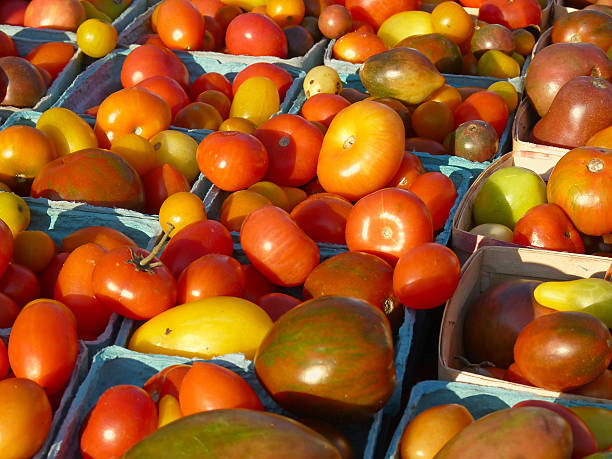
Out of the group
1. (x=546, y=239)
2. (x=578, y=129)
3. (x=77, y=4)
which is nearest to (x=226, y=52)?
(x=77, y=4)

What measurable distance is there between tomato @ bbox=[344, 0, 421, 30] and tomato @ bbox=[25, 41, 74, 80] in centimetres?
143

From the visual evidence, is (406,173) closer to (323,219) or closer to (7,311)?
(323,219)

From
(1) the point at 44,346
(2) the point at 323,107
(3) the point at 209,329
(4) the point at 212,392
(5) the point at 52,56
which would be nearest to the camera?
(4) the point at 212,392

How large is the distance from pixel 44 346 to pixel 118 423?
25cm

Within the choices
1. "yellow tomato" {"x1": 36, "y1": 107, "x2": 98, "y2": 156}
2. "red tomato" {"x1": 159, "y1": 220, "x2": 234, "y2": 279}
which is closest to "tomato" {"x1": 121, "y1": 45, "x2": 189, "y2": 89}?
"yellow tomato" {"x1": 36, "y1": 107, "x2": 98, "y2": 156}

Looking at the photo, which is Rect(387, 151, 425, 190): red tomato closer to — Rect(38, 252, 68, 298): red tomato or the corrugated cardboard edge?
the corrugated cardboard edge

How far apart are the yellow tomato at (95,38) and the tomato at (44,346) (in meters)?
2.05

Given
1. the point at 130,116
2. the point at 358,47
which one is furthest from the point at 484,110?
the point at 130,116

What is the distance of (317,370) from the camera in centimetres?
145

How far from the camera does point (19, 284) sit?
1.93m

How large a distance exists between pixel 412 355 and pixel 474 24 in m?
2.15

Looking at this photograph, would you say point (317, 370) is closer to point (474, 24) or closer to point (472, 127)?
point (472, 127)

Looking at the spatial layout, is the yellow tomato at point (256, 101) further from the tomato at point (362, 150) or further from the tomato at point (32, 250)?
the tomato at point (32, 250)

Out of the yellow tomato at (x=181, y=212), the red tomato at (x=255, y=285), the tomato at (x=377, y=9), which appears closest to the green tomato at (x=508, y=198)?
the red tomato at (x=255, y=285)
